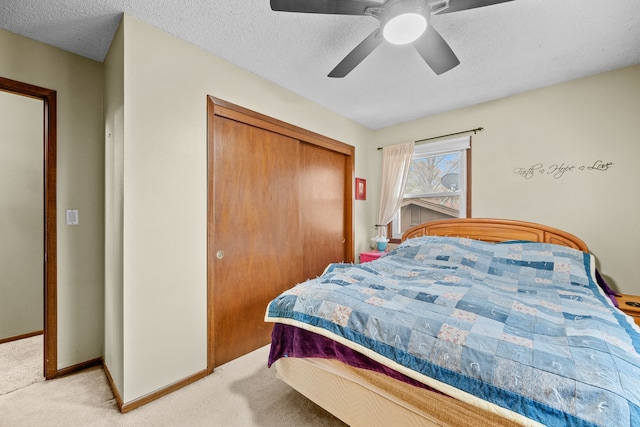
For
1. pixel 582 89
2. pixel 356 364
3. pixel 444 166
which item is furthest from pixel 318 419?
pixel 582 89

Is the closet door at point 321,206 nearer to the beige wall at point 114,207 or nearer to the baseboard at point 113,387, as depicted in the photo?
the beige wall at point 114,207

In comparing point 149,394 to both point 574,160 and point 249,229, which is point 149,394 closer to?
point 249,229

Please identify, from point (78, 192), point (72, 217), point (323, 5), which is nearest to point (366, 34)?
point (323, 5)

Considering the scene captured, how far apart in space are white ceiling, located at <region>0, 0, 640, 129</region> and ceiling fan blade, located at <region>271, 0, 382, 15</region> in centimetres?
40

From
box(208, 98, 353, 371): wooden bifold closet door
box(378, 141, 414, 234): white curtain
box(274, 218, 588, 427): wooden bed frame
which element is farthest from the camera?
box(378, 141, 414, 234): white curtain

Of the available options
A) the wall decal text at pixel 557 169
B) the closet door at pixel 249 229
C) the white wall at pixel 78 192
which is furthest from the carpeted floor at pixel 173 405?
the wall decal text at pixel 557 169

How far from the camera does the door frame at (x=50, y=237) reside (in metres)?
1.98

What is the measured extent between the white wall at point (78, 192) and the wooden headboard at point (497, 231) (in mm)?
3321

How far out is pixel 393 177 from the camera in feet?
11.9

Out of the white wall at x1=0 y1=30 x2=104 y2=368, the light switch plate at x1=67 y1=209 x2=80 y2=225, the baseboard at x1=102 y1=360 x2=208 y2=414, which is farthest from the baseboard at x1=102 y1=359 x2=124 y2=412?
the light switch plate at x1=67 y1=209 x2=80 y2=225

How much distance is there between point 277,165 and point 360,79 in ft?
3.81

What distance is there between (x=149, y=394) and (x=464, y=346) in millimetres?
1990

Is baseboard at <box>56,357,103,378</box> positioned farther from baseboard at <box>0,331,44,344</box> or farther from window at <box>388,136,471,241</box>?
window at <box>388,136,471,241</box>

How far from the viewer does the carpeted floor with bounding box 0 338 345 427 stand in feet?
5.21
